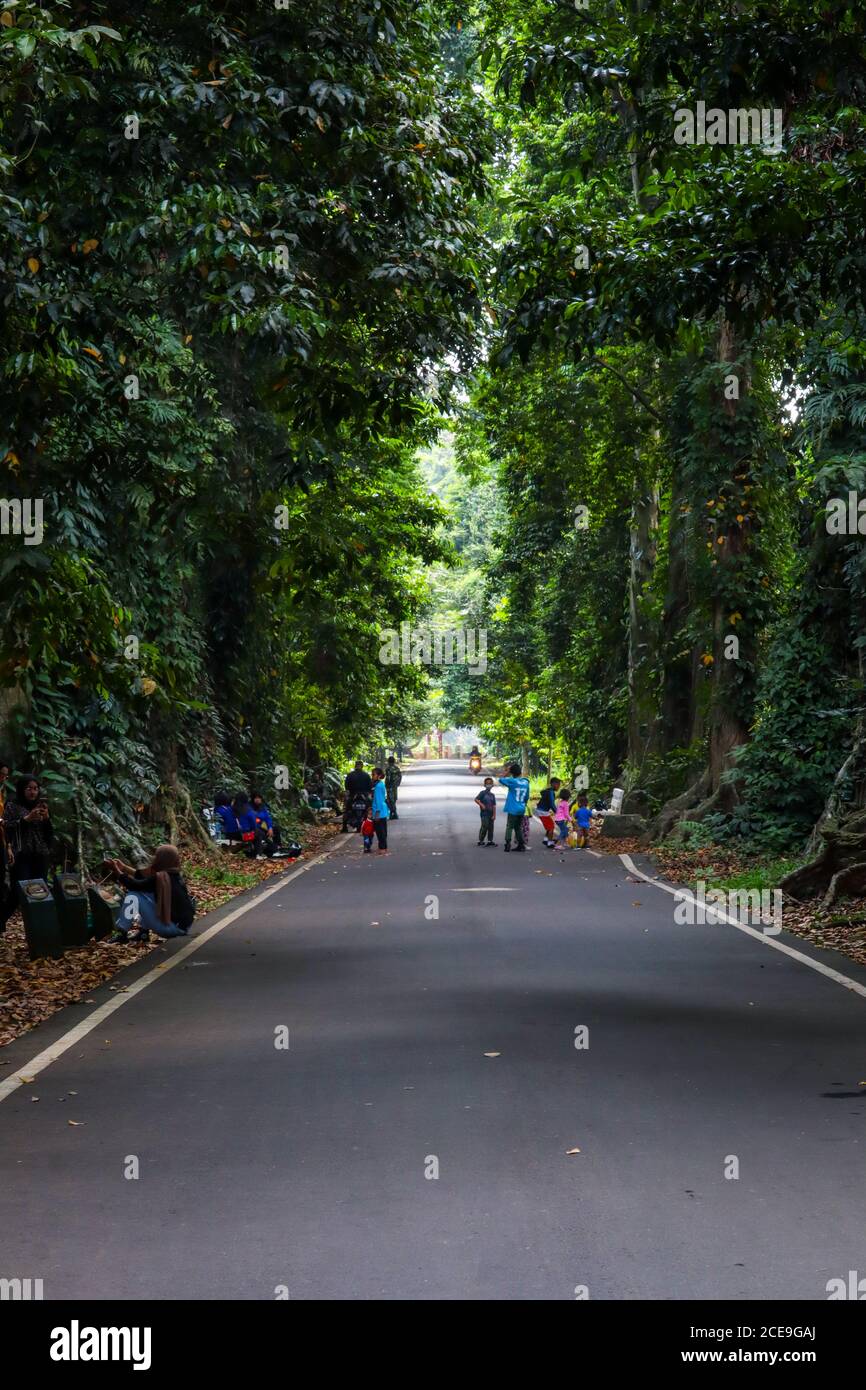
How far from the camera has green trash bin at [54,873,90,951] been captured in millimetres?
16469

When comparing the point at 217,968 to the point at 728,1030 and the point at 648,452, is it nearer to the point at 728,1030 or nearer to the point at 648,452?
the point at 728,1030

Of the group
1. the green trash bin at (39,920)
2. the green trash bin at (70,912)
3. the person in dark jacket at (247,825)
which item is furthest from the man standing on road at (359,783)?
the green trash bin at (39,920)

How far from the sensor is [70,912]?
649 inches

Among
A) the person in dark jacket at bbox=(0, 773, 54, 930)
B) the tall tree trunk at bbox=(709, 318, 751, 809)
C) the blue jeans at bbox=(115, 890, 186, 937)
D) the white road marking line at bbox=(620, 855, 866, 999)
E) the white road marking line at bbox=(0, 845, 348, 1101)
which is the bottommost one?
the white road marking line at bbox=(0, 845, 348, 1101)

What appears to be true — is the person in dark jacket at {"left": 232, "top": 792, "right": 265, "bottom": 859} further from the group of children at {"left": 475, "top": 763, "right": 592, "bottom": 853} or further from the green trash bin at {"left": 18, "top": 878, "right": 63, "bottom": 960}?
the green trash bin at {"left": 18, "top": 878, "right": 63, "bottom": 960}

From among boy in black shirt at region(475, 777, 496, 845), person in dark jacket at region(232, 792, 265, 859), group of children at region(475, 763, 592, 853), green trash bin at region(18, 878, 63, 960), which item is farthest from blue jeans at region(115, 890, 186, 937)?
boy in black shirt at region(475, 777, 496, 845)

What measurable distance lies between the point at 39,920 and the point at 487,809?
20.9 metres

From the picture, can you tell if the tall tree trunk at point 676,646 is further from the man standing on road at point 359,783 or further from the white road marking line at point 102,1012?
the white road marking line at point 102,1012

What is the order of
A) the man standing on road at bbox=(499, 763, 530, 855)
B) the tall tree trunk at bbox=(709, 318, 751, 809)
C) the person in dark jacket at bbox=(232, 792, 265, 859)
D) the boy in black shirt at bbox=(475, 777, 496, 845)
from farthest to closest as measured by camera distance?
the boy in black shirt at bbox=(475, 777, 496, 845), the man standing on road at bbox=(499, 763, 530, 855), the person in dark jacket at bbox=(232, 792, 265, 859), the tall tree trunk at bbox=(709, 318, 751, 809)

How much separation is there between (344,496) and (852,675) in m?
14.5

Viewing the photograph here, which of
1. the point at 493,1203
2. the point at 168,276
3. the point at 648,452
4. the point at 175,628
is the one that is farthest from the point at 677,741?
the point at 493,1203

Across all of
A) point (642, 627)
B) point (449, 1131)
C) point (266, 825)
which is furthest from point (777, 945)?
point (642, 627)

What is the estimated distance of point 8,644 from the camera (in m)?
12.5

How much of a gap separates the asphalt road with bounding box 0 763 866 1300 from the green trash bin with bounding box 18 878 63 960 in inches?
43.1
